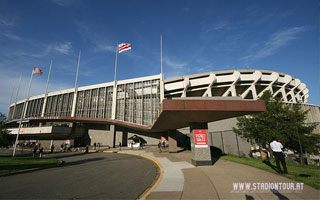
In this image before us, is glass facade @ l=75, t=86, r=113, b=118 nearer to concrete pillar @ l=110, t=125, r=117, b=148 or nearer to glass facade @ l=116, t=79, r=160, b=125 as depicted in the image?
glass facade @ l=116, t=79, r=160, b=125

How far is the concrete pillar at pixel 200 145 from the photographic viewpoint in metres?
14.0

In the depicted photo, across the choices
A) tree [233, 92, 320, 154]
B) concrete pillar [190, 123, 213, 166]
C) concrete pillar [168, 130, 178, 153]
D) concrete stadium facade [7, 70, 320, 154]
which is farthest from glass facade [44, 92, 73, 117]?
concrete pillar [190, 123, 213, 166]

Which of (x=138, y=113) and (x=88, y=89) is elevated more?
(x=88, y=89)

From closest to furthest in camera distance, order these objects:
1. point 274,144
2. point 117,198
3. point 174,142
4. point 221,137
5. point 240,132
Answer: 1. point 117,198
2. point 274,144
3. point 240,132
4. point 221,137
5. point 174,142

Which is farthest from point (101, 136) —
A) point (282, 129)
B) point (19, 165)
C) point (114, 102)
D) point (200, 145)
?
point (282, 129)

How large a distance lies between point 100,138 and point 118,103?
10421 millimetres

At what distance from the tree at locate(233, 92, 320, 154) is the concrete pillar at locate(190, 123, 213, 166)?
28.2ft

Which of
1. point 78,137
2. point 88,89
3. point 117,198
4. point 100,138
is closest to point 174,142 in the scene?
point 117,198

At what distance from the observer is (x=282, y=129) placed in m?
19.5

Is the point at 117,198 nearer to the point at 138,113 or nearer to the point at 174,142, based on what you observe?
the point at 174,142

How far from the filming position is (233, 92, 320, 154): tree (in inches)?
724

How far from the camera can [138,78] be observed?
52375mm

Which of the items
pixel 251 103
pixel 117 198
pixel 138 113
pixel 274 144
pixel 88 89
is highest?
pixel 88 89

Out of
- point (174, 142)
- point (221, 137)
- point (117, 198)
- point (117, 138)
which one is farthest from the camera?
point (117, 138)
